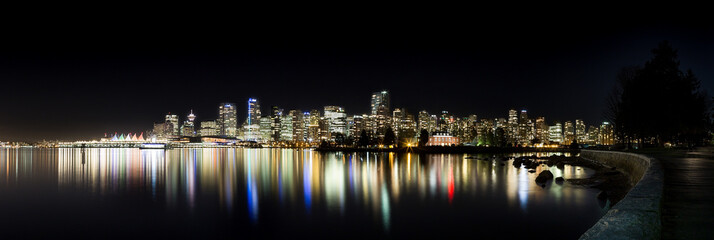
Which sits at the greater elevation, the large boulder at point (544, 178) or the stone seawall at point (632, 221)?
the stone seawall at point (632, 221)

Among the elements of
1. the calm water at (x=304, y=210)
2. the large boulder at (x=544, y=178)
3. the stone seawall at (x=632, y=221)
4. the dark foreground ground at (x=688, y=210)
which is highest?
the stone seawall at (x=632, y=221)

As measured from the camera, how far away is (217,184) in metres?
40.5

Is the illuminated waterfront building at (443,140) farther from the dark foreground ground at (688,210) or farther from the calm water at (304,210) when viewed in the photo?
the dark foreground ground at (688,210)

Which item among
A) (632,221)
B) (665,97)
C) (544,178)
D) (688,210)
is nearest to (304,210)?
(688,210)

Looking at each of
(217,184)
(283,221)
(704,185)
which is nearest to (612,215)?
(704,185)

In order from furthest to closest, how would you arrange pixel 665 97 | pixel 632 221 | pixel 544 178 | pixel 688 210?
pixel 665 97, pixel 544 178, pixel 688 210, pixel 632 221

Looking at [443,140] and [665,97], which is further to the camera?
[443,140]

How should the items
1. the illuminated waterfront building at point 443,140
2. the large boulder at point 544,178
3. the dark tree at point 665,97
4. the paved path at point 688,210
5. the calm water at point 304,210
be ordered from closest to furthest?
the paved path at point 688,210
the calm water at point 304,210
the large boulder at point 544,178
the dark tree at point 665,97
the illuminated waterfront building at point 443,140

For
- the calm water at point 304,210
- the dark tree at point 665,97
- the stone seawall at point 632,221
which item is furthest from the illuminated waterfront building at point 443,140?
the stone seawall at point 632,221

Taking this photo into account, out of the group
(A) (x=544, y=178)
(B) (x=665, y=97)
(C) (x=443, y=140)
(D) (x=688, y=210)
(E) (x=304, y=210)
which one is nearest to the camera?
(D) (x=688, y=210)

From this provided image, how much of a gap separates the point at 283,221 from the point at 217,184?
20.6m

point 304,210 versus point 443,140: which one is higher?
point 443,140

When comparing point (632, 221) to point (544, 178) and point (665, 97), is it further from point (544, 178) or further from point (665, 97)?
point (665, 97)

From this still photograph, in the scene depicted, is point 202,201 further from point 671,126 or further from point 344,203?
point 671,126
